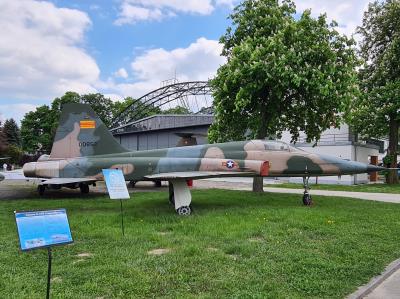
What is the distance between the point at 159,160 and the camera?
14.0 m

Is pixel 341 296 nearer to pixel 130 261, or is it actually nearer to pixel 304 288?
pixel 304 288

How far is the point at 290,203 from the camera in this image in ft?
51.3

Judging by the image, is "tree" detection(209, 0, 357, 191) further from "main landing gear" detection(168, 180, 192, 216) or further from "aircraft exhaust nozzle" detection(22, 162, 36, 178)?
"aircraft exhaust nozzle" detection(22, 162, 36, 178)

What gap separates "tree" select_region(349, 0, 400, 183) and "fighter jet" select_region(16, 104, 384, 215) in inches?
633

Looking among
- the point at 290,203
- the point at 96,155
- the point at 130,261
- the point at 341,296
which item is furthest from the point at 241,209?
the point at 341,296

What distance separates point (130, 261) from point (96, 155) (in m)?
8.87

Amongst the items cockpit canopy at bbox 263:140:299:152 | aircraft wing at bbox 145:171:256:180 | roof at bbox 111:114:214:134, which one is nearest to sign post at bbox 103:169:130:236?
aircraft wing at bbox 145:171:256:180

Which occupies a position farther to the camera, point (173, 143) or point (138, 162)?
point (173, 143)

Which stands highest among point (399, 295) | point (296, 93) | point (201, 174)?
point (296, 93)

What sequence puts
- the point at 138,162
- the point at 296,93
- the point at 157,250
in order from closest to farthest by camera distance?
the point at 157,250
the point at 138,162
the point at 296,93

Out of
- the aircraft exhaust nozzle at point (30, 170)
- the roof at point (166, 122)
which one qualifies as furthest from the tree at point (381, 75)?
the roof at point (166, 122)

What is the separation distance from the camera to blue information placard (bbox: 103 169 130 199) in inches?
368

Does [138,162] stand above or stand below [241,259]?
above

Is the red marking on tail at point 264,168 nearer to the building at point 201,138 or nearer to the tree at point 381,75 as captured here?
the building at point 201,138
